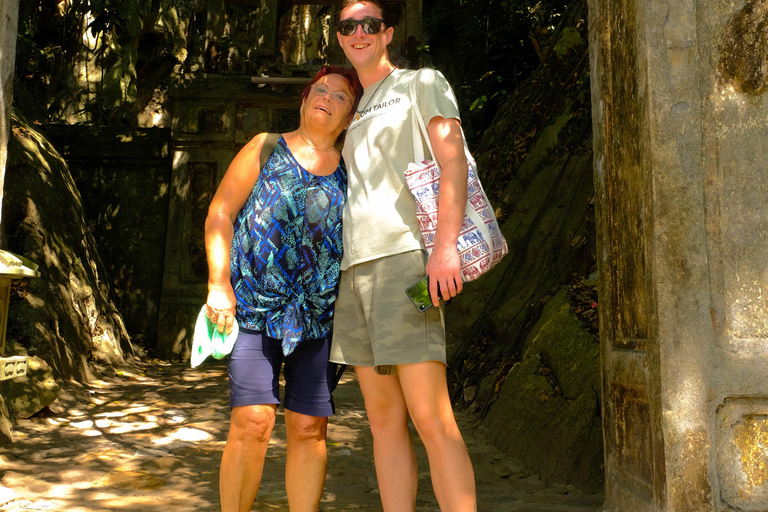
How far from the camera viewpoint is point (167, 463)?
4281mm

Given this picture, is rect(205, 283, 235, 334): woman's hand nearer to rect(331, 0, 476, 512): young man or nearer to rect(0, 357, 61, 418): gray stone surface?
rect(331, 0, 476, 512): young man

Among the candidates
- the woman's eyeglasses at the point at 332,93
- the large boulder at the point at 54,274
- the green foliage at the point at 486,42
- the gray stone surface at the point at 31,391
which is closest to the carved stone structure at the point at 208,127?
the large boulder at the point at 54,274

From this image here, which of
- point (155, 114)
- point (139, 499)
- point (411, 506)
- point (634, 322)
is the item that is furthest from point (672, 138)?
point (155, 114)

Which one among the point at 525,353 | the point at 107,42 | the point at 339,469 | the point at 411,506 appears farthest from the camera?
the point at 107,42

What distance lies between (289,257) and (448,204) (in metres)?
0.70

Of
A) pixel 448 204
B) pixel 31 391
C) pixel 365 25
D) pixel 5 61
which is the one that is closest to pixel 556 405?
pixel 448 204

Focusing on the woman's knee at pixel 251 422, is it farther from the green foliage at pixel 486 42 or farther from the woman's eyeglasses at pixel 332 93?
the green foliage at pixel 486 42

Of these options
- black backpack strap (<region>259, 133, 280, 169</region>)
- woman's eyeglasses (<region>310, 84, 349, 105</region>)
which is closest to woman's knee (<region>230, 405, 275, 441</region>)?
black backpack strap (<region>259, 133, 280, 169</region>)

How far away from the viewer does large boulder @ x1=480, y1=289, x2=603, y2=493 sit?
3.95 metres

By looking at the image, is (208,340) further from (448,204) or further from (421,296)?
(448,204)

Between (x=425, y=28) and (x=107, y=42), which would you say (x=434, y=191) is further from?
(x=425, y=28)

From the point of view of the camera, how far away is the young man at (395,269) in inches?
94.1

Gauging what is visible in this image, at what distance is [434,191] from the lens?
2.45 meters

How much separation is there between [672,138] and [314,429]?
172 cm
